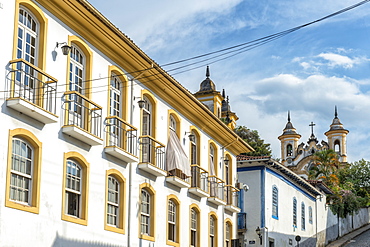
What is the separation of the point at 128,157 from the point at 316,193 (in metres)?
27.0

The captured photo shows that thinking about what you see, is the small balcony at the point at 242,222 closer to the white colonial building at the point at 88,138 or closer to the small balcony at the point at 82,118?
the white colonial building at the point at 88,138

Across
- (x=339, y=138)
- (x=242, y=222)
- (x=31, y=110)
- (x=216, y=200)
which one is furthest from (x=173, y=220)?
(x=339, y=138)

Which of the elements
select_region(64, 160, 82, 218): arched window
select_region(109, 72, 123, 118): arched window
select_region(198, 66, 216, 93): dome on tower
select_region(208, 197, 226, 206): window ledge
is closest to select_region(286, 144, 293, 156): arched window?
select_region(198, 66, 216, 93): dome on tower

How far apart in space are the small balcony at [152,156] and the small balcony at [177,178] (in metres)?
0.44

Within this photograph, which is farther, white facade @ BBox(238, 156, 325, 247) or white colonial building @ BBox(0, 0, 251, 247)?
white facade @ BBox(238, 156, 325, 247)

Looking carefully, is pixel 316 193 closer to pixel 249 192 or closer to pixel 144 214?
pixel 249 192

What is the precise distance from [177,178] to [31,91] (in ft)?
28.0

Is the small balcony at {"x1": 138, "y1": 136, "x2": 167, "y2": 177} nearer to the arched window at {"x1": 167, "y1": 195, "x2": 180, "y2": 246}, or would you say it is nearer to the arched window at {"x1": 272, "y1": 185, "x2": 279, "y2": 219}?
the arched window at {"x1": 167, "y1": 195, "x2": 180, "y2": 246}

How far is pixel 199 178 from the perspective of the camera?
2655cm

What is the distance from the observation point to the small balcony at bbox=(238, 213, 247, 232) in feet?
114

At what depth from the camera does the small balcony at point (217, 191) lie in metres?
27.5

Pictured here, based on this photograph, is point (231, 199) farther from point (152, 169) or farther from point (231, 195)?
point (152, 169)

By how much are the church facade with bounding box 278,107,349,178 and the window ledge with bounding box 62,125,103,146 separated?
8449 cm

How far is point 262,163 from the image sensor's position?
34.7m
